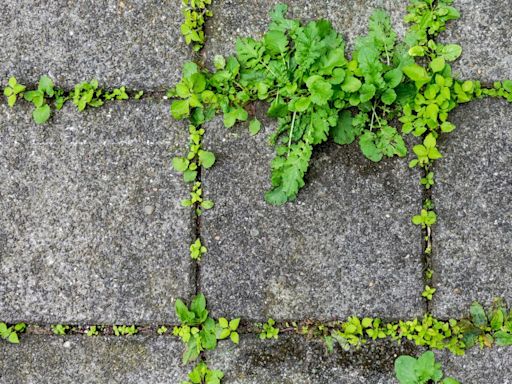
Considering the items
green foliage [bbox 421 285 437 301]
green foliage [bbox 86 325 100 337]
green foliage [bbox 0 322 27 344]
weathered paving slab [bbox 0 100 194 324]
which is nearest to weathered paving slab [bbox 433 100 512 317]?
green foliage [bbox 421 285 437 301]

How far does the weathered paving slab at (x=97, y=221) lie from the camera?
2.44 m

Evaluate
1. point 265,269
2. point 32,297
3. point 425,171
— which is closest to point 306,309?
point 265,269

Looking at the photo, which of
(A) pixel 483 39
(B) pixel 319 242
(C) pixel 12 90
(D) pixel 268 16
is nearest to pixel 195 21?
(D) pixel 268 16

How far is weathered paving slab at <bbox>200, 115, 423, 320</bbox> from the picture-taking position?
2406 mm

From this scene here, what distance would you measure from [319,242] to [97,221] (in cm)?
93

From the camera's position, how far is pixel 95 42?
2480mm

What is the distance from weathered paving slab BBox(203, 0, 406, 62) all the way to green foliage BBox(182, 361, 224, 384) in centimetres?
129

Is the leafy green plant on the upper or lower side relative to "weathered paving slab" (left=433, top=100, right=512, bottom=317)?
upper

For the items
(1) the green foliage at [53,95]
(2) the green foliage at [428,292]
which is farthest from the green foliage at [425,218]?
(1) the green foliage at [53,95]

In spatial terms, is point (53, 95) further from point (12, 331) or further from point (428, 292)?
point (428, 292)

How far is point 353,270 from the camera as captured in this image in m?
2.41

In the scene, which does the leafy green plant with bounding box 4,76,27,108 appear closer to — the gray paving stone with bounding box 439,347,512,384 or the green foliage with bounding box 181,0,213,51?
the green foliage with bounding box 181,0,213,51

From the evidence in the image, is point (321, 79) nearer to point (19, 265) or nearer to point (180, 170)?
point (180, 170)

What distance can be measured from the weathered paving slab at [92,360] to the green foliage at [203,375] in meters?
0.06
